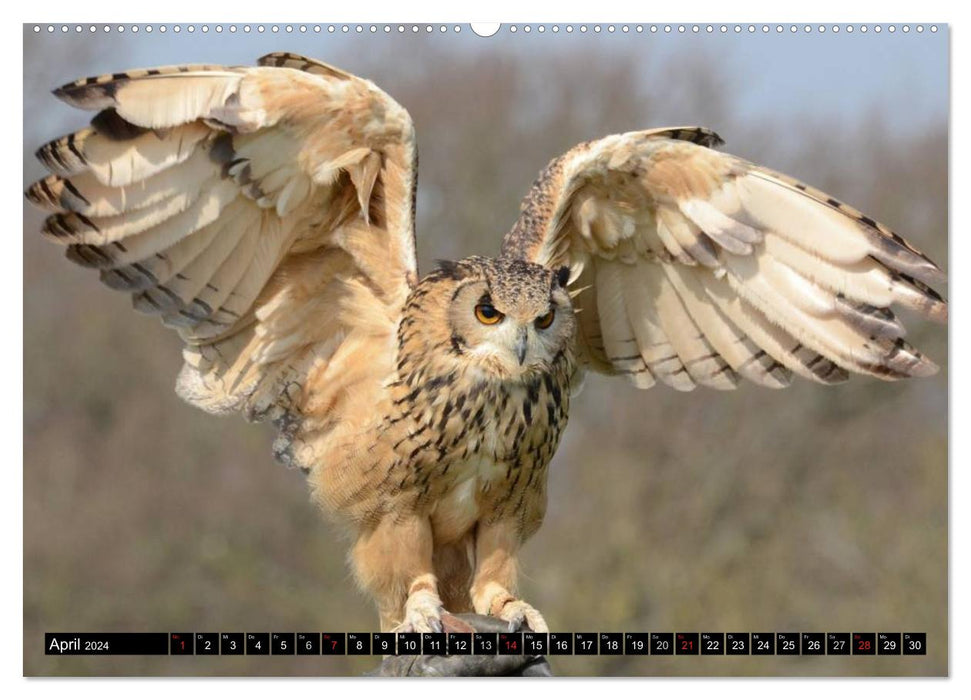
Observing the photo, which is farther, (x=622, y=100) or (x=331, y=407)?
(x=622, y=100)

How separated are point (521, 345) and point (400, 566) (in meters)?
0.61

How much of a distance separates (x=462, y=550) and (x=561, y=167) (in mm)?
944

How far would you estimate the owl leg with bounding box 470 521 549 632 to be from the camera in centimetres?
315

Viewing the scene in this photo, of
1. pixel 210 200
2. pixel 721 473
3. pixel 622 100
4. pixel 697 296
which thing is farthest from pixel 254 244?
pixel 721 473

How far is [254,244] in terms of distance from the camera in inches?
122

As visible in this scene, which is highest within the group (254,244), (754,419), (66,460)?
(754,419)

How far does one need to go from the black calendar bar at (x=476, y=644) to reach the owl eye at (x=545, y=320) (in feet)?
2.24

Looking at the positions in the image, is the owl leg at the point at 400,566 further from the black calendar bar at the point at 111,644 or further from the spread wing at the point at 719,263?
the spread wing at the point at 719,263

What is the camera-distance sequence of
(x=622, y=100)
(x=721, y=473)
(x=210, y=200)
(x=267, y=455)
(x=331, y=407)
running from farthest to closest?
1. (x=721, y=473)
2. (x=267, y=455)
3. (x=622, y=100)
4. (x=331, y=407)
5. (x=210, y=200)

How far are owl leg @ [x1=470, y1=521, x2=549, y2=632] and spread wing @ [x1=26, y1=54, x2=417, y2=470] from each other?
1.44ft

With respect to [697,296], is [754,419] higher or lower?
higher

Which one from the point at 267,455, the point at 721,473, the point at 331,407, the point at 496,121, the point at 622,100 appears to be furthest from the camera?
the point at 721,473

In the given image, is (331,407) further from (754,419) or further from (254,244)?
(754,419)

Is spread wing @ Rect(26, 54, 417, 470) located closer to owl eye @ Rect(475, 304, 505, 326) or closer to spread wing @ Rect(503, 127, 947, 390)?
owl eye @ Rect(475, 304, 505, 326)
